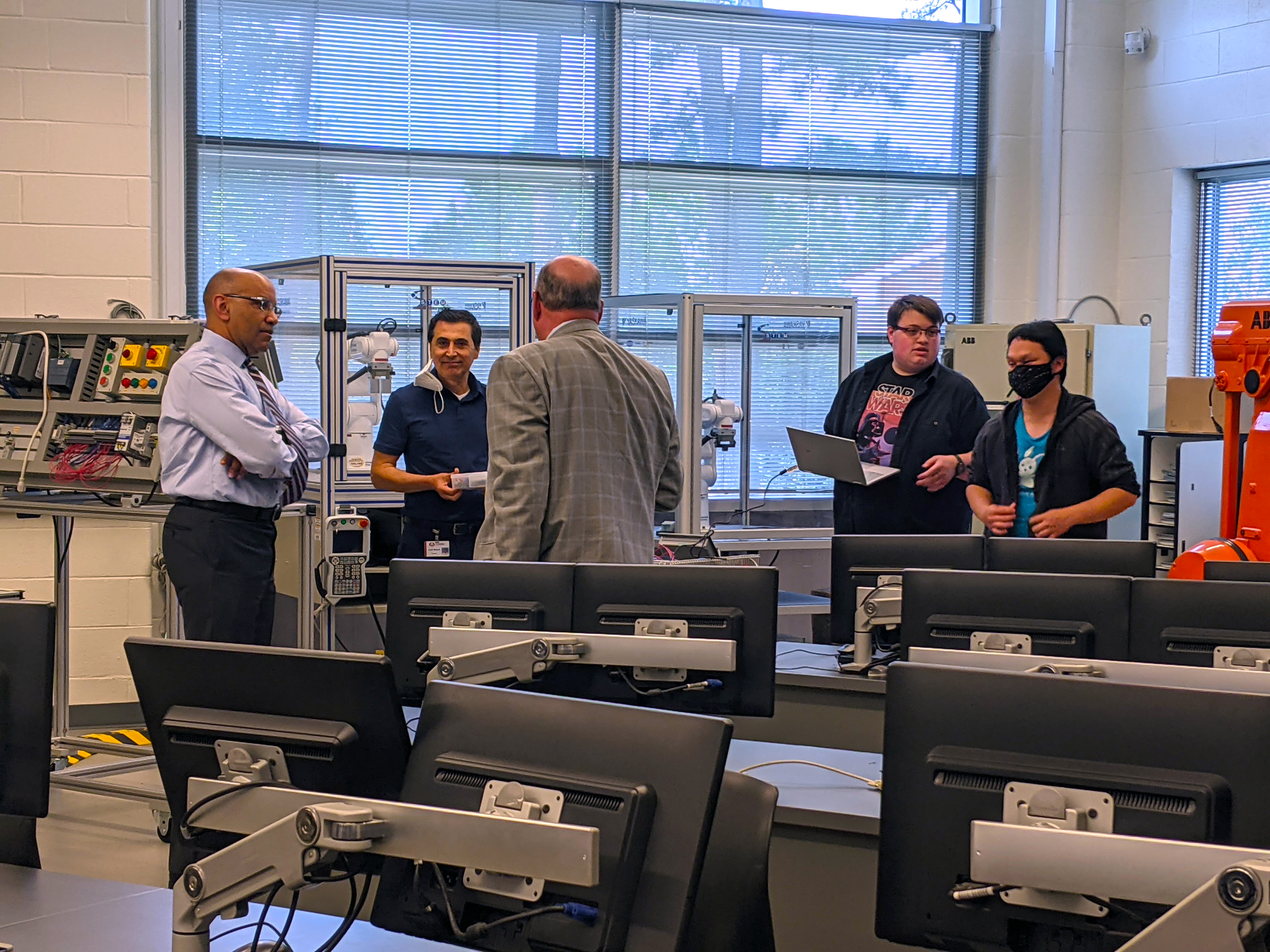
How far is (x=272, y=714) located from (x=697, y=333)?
4134 millimetres

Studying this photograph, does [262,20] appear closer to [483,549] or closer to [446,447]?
[446,447]

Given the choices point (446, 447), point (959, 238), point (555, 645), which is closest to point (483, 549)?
point (555, 645)

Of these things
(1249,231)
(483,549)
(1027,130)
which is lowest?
(483,549)

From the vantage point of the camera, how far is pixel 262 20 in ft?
19.2

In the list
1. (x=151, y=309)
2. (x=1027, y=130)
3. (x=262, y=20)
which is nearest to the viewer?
(x=151, y=309)

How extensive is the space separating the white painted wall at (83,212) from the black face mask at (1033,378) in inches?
137

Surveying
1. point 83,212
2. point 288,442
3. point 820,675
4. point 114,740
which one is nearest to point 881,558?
point 820,675

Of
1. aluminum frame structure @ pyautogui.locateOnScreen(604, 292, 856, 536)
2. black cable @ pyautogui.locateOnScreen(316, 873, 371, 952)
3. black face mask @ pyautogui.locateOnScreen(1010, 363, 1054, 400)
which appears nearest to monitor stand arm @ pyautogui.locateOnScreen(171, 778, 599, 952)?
black cable @ pyautogui.locateOnScreen(316, 873, 371, 952)

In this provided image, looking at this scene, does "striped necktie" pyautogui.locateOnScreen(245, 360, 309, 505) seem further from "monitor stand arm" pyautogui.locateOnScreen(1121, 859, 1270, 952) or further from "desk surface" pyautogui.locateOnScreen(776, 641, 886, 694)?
"monitor stand arm" pyautogui.locateOnScreen(1121, 859, 1270, 952)

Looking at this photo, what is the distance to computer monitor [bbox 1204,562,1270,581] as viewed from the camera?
2629mm

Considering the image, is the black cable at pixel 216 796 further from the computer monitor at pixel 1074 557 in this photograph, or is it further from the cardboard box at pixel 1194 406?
the cardboard box at pixel 1194 406

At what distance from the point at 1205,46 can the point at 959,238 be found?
143 centimetres

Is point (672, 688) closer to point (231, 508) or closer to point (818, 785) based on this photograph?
point (818, 785)

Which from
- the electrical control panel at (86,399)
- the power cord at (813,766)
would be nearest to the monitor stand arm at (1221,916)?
the power cord at (813,766)
